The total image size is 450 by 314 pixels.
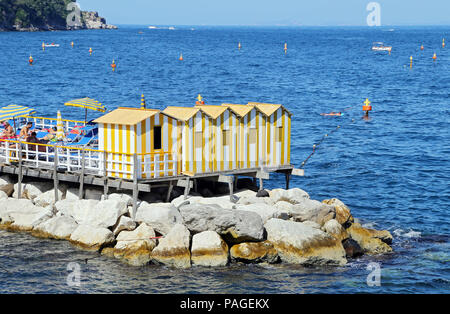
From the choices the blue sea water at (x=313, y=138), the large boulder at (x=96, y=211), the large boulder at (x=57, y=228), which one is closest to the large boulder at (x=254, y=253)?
the blue sea water at (x=313, y=138)

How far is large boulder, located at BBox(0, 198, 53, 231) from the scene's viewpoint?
29156 mm

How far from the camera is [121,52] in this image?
152m

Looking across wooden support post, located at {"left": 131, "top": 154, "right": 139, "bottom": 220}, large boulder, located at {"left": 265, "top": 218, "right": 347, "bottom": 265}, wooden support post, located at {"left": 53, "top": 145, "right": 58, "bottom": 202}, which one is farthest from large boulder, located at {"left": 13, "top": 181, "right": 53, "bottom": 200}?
large boulder, located at {"left": 265, "top": 218, "right": 347, "bottom": 265}

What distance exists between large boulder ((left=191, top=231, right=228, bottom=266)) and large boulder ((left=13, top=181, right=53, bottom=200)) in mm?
8837

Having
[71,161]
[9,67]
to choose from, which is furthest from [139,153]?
[9,67]

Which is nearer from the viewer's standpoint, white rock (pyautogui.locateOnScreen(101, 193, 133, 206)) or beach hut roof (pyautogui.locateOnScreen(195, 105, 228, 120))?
white rock (pyautogui.locateOnScreen(101, 193, 133, 206))

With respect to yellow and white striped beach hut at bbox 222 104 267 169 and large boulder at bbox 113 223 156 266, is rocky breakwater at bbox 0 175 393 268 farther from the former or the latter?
yellow and white striped beach hut at bbox 222 104 267 169

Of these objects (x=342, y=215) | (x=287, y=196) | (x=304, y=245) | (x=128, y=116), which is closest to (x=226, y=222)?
(x=304, y=245)

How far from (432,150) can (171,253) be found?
1169 inches

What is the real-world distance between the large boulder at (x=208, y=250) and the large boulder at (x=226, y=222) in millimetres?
365

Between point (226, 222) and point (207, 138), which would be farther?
point (207, 138)

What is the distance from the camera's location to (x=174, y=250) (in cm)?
2547

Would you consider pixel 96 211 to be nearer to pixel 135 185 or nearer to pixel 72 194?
pixel 135 185

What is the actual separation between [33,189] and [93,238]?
Answer: 18.7 feet
